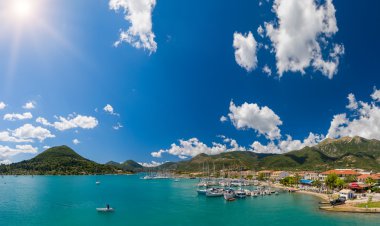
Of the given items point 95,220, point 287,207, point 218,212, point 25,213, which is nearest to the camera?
point 95,220

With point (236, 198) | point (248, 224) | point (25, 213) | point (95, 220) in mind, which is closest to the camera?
point (248, 224)

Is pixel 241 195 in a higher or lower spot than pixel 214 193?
lower

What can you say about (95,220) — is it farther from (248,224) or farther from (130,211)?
(248,224)

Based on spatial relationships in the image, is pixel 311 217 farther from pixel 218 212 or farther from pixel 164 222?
pixel 164 222

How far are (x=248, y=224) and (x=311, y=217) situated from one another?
53.3 ft

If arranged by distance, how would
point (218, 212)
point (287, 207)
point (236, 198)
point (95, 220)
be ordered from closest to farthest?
point (95, 220) → point (218, 212) → point (287, 207) → point (236, 198)

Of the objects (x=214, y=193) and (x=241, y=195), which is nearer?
(x=241, y=195)

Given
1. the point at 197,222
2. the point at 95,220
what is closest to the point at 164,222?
the point at 197,222

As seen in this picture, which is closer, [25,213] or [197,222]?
[197,222]

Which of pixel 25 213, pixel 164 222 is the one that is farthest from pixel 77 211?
pixel 164 222

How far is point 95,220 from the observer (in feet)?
220

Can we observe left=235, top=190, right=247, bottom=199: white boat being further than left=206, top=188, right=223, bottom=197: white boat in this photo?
No

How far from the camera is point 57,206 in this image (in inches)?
3455

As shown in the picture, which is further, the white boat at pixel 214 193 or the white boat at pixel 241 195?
the white boat at pixel 214 193
